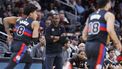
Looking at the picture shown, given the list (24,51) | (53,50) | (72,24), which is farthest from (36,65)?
(72,24)

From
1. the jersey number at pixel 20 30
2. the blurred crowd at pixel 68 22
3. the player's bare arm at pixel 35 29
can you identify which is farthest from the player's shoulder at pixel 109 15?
the blurred crowd at pixel 68 22

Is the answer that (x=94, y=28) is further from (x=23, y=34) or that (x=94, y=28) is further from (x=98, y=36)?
(x=23, y=34)

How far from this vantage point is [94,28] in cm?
738

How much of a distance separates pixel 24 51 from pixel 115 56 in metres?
4.43

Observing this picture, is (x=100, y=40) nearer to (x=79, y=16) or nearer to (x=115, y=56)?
(x=115, y=56)

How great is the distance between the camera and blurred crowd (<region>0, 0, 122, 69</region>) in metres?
11.5

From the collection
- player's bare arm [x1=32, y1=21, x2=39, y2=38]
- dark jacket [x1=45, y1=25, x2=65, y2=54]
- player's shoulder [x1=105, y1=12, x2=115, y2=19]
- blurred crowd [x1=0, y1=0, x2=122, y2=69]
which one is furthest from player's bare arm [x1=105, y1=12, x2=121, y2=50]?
dark jacket [x1=45, y1=25, x2=65, y2=54]

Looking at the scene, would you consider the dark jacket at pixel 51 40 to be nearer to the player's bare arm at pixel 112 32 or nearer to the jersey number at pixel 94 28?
the jersey number at pixel 94 28

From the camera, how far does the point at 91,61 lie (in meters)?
7.30

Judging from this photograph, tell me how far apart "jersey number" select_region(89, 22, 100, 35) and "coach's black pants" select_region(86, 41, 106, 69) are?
18 cm

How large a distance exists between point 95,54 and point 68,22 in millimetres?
9425

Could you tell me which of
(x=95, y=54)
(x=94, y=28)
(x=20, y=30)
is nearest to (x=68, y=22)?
(x=20, y=30)

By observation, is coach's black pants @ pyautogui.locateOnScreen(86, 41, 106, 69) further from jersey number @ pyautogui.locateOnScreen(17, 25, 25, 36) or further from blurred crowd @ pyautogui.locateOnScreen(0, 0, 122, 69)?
blurred crowd @ pyautogui.locateOnScreen(0, 0, 122, 69)

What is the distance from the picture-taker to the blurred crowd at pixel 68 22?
11.5 metres
